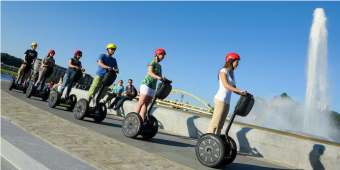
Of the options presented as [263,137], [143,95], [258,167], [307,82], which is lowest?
[258,167]

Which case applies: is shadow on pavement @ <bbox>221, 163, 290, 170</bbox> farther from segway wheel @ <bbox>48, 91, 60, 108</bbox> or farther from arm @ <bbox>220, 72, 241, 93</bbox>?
segway wheel @ <bbox>48, 91, 60, 108</bbox>

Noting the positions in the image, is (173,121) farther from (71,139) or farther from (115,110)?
(71,139)

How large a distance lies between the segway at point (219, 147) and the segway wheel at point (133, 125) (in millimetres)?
1558

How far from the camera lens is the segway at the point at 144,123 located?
207 inches

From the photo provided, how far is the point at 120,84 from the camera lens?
1183cm

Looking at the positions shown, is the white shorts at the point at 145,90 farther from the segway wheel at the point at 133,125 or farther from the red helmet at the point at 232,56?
the red helmet at the point at 232,56

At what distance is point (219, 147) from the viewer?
3.94 m

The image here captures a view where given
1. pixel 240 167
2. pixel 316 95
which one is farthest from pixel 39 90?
pixel 316 95

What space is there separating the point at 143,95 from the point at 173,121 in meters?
2.73

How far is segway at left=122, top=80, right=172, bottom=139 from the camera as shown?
526 centimetres

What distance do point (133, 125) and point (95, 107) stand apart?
2.05 meters

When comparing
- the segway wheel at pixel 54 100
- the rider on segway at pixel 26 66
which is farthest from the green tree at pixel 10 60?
the segway wheel at pixel 54 100

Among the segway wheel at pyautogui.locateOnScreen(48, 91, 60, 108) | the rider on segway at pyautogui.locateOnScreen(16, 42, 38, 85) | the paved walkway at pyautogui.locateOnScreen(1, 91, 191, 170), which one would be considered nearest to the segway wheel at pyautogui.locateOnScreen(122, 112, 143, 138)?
the paved walkway at pyautogui.locateOnScreen(1, 91, 191, 170)

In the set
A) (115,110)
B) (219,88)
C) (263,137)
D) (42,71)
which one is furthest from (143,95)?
(42,71)
